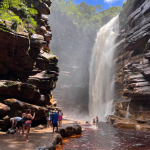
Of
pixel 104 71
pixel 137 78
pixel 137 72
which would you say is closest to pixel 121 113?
pixel 137 78

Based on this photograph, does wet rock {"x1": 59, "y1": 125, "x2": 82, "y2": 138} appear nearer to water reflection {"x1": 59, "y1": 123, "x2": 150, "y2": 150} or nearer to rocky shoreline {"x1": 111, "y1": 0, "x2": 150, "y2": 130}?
water reflection {"x1": 59, "y1": 123, "x2": 150, "y2": 150}

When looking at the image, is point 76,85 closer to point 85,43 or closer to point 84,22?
point 85,43

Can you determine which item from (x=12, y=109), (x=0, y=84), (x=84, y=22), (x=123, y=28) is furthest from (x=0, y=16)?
(x=84, y=22)

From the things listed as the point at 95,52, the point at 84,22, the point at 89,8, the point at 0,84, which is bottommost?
the point at 0,84

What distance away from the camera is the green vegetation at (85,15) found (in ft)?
182

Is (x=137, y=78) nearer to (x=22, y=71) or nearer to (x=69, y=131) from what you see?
(x=69, y=131)

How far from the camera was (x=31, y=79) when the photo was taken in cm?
1636

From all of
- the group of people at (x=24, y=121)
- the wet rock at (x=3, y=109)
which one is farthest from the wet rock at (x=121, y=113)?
the wet rock at (x=3, y=109)

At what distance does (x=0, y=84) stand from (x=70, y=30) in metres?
45.7

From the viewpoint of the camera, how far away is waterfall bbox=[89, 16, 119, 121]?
1300 inches

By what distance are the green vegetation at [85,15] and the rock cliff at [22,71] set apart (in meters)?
37.7

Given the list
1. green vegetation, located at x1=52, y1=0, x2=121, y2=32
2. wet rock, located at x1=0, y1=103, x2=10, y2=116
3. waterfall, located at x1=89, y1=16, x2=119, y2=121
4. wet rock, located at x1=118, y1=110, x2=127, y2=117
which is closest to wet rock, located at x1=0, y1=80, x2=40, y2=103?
wet rock, located at x1=0, y1=103, x2=10, y2=116

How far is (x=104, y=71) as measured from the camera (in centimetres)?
3719

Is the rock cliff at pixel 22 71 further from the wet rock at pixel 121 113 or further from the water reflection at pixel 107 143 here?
the wet rock at pixel 121 113
